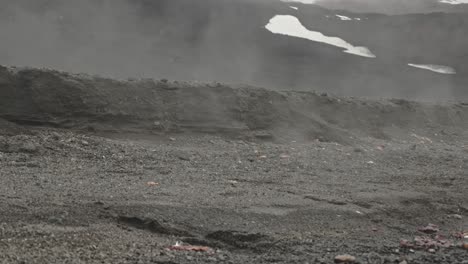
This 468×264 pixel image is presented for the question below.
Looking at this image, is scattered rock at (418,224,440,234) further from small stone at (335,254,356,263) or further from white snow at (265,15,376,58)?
white snow at (265,15,376,58)

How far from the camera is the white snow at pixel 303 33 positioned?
2419cm

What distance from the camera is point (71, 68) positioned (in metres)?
17.7

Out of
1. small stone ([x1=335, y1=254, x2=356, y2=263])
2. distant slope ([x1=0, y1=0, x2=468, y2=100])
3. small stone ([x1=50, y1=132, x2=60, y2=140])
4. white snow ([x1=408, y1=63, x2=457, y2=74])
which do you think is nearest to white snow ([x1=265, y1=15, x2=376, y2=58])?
distant slope ([x1=0, y1=0, x2=468, y2=100])

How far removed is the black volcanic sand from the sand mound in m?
0.03

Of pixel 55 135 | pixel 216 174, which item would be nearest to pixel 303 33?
pixel 55 135

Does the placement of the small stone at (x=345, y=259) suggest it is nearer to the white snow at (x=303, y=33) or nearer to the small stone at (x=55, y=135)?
the small stone at (x=55, y=135)

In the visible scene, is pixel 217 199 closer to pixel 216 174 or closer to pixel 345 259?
pixel 216 174

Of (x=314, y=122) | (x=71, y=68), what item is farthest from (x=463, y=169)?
(x=71, y=68)

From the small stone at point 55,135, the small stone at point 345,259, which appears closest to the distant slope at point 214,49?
the small stone at point 55,135

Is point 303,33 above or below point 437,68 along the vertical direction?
above

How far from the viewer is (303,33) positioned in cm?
2480

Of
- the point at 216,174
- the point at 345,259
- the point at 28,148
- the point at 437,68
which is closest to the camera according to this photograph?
the point at 345,259

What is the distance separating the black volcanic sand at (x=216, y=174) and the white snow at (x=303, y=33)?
9000mm

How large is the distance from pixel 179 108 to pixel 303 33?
13.9 metres
